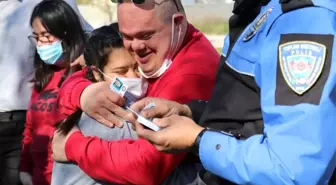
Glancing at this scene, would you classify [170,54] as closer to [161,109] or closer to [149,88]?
[149,88]

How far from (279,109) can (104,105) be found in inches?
40.6

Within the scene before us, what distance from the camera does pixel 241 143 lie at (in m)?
1.61

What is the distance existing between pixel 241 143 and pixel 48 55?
7.48 ft

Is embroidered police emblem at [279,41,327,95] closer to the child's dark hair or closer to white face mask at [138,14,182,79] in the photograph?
white face mask at [138,14,182,79]

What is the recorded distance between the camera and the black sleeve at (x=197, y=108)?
205cm

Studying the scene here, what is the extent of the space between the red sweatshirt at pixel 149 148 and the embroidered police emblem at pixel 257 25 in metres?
0.58

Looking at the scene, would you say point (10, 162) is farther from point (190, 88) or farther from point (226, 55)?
point (226, 55)

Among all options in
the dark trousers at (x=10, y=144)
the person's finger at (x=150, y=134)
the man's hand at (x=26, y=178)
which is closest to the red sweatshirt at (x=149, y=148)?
the person's finger at (x=150, y=134)

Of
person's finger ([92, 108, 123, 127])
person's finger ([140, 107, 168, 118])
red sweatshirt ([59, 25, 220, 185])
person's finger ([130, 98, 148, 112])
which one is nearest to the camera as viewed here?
person's finger ([140, 107, 168, 118])

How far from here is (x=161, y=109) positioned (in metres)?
1.89

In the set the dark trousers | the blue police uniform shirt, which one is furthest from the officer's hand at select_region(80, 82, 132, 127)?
the dark trousers

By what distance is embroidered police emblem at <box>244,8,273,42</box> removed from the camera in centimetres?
165

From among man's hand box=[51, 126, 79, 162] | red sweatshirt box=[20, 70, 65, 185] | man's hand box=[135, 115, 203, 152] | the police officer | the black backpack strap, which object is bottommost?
red sweatshirt box=[20, 70, 65, 185]

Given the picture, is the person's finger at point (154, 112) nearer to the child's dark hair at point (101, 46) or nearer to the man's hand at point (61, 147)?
the man's hand at point (61, 147)
